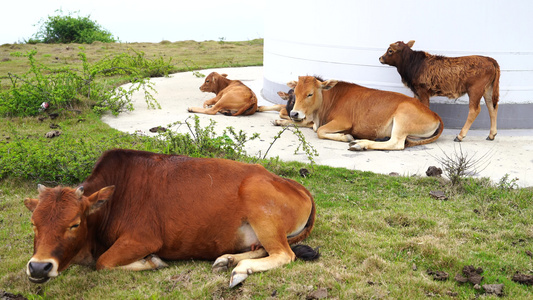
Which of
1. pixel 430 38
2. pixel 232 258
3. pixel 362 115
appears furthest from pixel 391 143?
pixel 232 258

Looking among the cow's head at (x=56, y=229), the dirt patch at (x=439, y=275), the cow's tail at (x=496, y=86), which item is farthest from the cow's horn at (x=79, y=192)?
the cow's tail at (x=496, y=86)

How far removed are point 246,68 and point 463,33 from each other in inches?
369

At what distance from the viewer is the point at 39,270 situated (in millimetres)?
3773

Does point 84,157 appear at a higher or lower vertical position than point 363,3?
lower

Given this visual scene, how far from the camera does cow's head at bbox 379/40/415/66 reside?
9.73 m

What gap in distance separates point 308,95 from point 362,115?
1.03 meters

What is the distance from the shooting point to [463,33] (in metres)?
9.96

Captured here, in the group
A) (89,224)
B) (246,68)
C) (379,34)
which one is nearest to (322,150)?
(379,34)

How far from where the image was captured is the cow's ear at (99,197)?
14.1 ft

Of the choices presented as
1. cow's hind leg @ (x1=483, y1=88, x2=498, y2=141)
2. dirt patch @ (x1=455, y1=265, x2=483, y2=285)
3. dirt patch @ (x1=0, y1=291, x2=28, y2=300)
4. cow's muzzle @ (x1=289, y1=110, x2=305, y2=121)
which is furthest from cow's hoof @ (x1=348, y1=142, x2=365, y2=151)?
dirt patch @ (x1=0, y1=291, x2=28, y2=300)

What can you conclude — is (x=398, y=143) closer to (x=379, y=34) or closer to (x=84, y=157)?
(x=379, y=34)

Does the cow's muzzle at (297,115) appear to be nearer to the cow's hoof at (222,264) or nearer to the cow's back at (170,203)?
the cow's back at (170,203)

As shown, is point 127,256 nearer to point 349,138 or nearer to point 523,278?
point 523,278

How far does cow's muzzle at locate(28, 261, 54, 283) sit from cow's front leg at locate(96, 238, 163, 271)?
623mm
